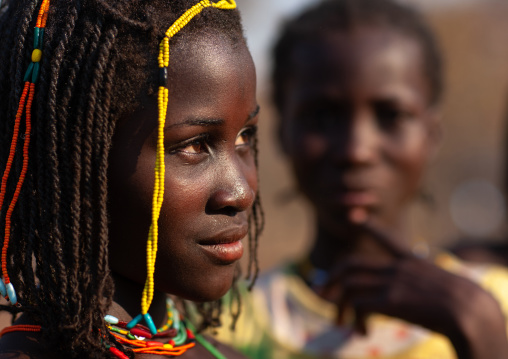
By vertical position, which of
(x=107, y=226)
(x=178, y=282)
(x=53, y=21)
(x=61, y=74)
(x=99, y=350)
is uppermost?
(x=53, y=21)

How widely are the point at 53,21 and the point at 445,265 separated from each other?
2.35 meters

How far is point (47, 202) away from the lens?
5.37ft

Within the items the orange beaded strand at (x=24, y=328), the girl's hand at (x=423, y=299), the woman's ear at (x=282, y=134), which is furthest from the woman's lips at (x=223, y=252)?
the woman's ear at (x=282, y=134)

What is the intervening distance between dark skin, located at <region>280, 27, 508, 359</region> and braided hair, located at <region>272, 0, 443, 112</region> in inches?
2.4

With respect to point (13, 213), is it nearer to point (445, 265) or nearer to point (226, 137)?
point (226, 137)

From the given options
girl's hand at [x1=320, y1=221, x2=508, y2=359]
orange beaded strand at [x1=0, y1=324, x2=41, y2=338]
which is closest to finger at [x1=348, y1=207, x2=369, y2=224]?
girl's hand at [x1=320, y1=221, x2=508, y2=359]

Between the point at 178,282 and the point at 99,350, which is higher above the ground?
the point at 178,282

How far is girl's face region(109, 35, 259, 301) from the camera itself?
5.49 feet

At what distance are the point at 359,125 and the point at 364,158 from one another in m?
0.16

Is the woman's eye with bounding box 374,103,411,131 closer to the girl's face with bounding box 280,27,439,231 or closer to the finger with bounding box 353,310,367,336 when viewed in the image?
the girl's face with bounding box 280,27,439,231

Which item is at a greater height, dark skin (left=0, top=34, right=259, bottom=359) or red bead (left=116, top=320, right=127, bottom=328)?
dark skin (left=0, top=34, right=259, bottom=359)

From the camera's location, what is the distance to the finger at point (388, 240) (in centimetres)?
292

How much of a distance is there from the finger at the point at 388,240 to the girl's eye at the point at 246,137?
3.75 ft

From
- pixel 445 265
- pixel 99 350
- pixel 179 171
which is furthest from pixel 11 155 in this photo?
pixel 445 265
